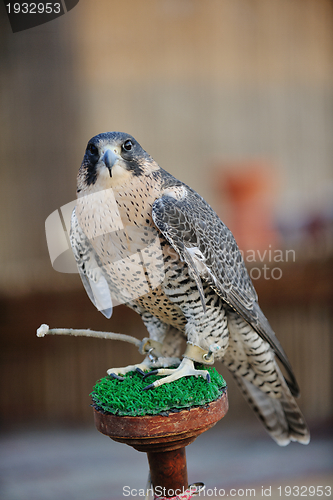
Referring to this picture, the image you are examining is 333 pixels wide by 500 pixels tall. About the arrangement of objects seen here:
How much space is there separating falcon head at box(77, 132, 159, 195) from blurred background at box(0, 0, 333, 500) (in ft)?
4.60

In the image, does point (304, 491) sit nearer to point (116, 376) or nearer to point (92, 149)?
point (116, 376)

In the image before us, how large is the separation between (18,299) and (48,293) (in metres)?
0.21

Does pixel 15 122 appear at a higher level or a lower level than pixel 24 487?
higher

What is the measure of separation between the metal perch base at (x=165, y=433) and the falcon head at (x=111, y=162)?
663 mm

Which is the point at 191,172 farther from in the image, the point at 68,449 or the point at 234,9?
the point at 68,449

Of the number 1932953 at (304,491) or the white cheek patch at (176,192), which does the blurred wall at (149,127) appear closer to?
the number 1932953 at (304,491)

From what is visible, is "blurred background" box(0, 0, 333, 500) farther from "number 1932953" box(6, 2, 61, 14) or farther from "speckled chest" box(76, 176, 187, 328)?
"speckled chest" box(76, 176, 187, 328)

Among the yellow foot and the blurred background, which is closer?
the yellow foot

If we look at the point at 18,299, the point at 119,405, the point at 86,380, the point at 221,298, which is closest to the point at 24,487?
the point at 86,380

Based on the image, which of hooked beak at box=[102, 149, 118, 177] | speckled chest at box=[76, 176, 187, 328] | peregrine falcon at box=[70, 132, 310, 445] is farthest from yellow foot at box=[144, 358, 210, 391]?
hooked beak at box=[102, 149, 118, 177]

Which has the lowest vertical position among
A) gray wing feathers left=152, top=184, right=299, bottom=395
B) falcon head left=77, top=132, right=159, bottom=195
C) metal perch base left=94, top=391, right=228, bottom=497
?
metal perch base left=94, top=391, right=228, bottom=497

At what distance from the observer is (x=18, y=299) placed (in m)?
2.63

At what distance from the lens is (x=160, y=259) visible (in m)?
1.19

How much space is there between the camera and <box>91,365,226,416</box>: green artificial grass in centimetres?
105
